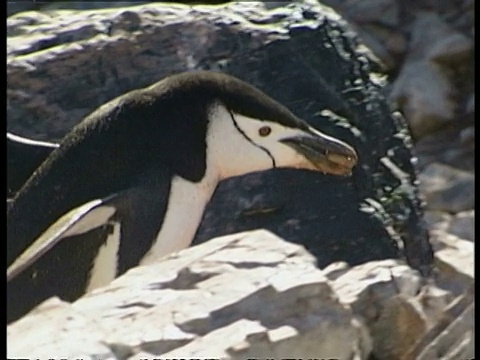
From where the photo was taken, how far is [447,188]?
7.53ft

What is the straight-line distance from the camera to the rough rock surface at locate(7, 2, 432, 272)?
4.60 ft

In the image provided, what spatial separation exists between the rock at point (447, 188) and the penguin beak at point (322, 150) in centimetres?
91

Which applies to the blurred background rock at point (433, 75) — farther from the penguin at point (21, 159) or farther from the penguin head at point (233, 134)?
the penguin at point (21, 159)

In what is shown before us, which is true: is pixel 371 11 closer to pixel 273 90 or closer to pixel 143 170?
pixel 273 90

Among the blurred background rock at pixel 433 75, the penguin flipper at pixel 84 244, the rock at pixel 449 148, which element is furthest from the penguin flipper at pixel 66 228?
the rock at pixel 449 148

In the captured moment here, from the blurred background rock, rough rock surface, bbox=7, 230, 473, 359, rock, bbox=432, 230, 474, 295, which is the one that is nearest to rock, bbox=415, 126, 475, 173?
the blurred background rock

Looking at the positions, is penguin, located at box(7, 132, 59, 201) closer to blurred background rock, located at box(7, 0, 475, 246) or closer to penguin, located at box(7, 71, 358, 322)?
penguin, located at box(7, 71, 358, 322)

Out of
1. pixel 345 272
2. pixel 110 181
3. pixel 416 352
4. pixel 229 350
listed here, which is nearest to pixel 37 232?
pixel 110 181

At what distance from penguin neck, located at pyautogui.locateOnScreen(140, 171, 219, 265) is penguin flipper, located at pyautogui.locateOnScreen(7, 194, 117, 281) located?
7cm

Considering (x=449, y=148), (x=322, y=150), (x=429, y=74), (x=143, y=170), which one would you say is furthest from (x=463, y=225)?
(x=143, y=170)

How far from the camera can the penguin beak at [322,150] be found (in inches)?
52.2

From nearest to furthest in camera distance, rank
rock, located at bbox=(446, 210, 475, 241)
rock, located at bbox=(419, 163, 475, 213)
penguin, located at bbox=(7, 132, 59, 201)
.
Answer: penguin, located at bbox=(7, 132, 59, 201), rock, located at bbox=(446, 210, 475, 241), rock, located at bbox=(419, 163, 475, 213)

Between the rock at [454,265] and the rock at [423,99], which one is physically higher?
the rock at [454,265]

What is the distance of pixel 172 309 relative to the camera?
47.0 inches
